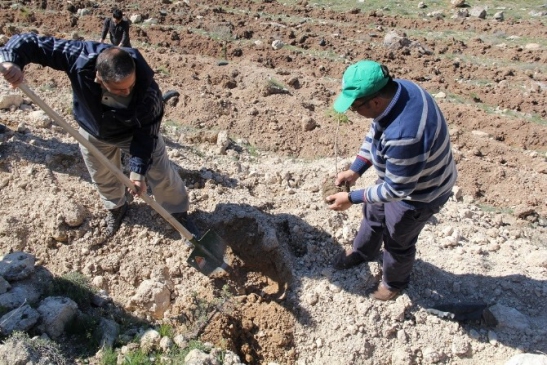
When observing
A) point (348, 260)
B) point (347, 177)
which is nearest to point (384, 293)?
point (348, 260)

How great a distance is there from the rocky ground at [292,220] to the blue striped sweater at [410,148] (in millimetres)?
1182

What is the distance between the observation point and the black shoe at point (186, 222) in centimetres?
434

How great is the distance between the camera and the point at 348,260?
4.12 m

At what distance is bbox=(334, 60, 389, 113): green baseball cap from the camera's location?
9.00ft

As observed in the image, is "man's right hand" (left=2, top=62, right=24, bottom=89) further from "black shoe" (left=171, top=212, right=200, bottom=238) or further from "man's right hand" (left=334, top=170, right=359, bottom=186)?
"man's right hand" (left=334, top=170, right=359, bottom=186)

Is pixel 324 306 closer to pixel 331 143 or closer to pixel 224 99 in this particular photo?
pixel 331 143

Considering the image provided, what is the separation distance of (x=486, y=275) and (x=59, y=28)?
8.40m

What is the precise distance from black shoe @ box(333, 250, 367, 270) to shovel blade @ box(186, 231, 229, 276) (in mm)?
941

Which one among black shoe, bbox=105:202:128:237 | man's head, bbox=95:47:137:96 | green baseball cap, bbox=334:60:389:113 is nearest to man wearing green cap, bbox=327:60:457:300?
green baseball cap, bbox=334:60:389:113

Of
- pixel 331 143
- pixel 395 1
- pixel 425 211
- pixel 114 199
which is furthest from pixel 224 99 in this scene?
pixel 395 1

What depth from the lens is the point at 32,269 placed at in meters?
3.82

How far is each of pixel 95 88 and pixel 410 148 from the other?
2.08 m

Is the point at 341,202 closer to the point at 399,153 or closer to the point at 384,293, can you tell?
the point at 399,153

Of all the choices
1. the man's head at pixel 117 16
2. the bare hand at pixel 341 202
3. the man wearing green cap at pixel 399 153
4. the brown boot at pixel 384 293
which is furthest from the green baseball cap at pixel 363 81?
the man's head at pixel 117 16
